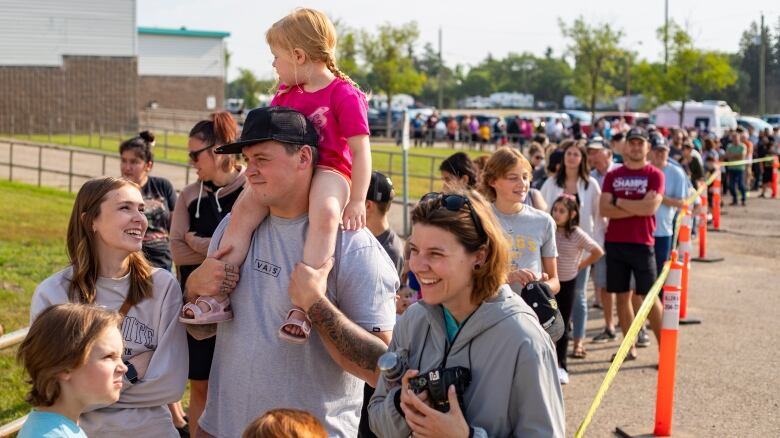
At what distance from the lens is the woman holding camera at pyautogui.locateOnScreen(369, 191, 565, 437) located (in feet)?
9.57

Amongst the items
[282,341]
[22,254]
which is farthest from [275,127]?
[22,254]

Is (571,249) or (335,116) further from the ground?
(335,116)

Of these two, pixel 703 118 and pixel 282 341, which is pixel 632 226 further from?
pixel 703 118

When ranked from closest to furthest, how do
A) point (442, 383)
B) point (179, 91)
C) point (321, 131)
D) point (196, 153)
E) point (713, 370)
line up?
point (442, 383)
point (321, 131)
point (196, 153)
point (713, 370)
point (179, 91)

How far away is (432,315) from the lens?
3.15 meters

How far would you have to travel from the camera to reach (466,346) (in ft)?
9.94

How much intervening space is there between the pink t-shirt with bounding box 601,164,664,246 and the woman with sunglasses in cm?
434

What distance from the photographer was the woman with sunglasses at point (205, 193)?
6.18 m

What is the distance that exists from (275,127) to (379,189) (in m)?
2.42

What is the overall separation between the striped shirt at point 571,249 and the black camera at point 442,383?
A: 17.9 ft

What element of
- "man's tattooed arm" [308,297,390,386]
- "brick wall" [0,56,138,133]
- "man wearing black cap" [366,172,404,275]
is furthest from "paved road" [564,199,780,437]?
"brick wall" [0,56,138,133]

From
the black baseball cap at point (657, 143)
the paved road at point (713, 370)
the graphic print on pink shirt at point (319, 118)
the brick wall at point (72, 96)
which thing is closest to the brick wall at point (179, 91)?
the brick wall at point (72, 96)

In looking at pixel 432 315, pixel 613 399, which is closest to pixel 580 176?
pixel 613 399

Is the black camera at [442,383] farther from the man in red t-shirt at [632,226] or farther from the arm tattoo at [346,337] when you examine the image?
the man in red t-shirt at [632,226]
